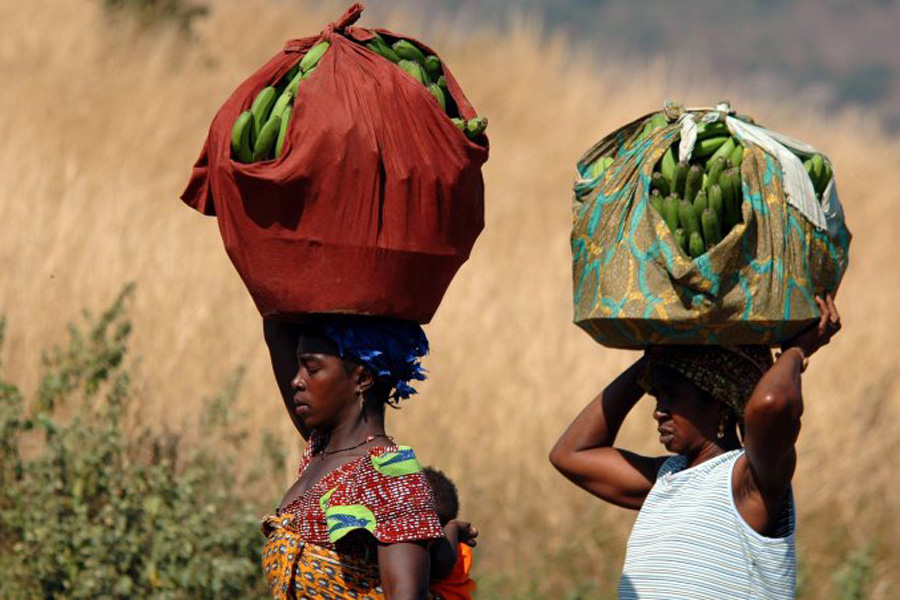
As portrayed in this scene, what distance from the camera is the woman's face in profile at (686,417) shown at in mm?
3770

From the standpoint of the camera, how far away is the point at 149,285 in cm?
871

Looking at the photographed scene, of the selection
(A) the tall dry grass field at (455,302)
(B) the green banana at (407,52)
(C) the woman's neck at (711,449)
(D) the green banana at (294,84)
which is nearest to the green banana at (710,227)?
(C) the woman's neck at (711,449)

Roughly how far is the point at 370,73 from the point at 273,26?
484 inches

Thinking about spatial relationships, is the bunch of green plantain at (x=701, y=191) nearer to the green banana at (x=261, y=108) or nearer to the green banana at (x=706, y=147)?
the green banana at (x=706, y=147)

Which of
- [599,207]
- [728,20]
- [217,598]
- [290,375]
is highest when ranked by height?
[728,20]

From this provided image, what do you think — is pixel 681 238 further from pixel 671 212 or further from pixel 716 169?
pixel 716 169

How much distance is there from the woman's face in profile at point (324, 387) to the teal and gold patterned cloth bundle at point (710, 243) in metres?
0.65

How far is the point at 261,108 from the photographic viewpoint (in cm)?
358

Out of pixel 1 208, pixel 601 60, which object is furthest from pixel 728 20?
pixel 1 208

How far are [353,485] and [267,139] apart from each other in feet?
2.60

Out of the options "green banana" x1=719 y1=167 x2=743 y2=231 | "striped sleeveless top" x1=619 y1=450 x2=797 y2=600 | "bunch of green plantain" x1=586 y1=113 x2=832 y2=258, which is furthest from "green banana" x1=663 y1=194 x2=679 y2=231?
"striped sleeveless top" x1=619 y1=450 x2=797 y2=600

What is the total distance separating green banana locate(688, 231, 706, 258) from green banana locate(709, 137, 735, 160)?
0.65ft

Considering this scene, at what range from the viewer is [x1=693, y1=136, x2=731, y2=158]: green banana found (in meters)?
3.75

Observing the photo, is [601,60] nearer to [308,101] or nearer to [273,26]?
[273,26]
